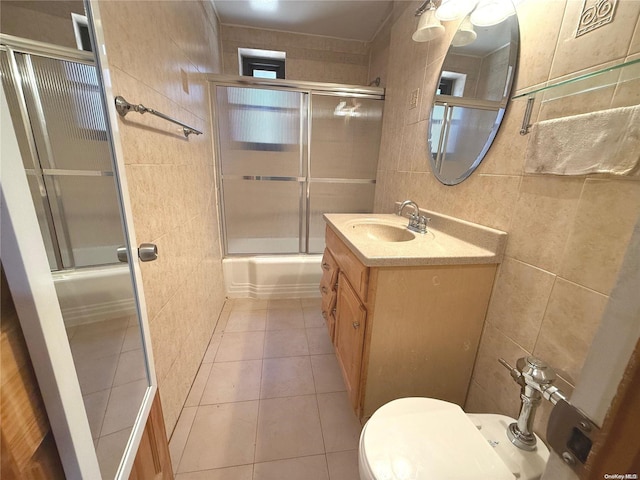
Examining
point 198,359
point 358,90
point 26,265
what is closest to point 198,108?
point 358,90

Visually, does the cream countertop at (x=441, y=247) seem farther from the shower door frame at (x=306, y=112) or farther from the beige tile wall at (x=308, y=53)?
the beige tile wall at (x=308, y=53)

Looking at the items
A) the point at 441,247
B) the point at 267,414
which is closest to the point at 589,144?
the point at 441,247

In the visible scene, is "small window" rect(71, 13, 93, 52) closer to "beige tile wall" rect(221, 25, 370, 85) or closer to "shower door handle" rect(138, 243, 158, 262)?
"shower door handle" rect(138, 243, 158, 262)

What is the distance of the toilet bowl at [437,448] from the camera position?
666mm

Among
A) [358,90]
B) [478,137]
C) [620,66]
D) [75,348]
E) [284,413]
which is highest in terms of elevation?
[358,90]

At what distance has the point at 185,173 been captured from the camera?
1411mm

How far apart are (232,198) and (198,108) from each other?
757mm

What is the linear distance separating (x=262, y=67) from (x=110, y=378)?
2941 millimetres

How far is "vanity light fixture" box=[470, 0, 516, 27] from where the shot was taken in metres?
0.98

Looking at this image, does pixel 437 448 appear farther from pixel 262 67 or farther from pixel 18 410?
pixel 262 67

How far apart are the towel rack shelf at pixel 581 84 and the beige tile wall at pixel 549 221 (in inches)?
0.9

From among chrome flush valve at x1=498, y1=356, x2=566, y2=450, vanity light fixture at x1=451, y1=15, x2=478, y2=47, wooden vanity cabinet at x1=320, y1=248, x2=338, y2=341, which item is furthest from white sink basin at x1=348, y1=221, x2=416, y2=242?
vanity light fixture at x1=451, y1=15, x2=478, y2=47

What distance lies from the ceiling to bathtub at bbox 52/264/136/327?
2303mm

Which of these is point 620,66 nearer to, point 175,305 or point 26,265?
point 26,265
